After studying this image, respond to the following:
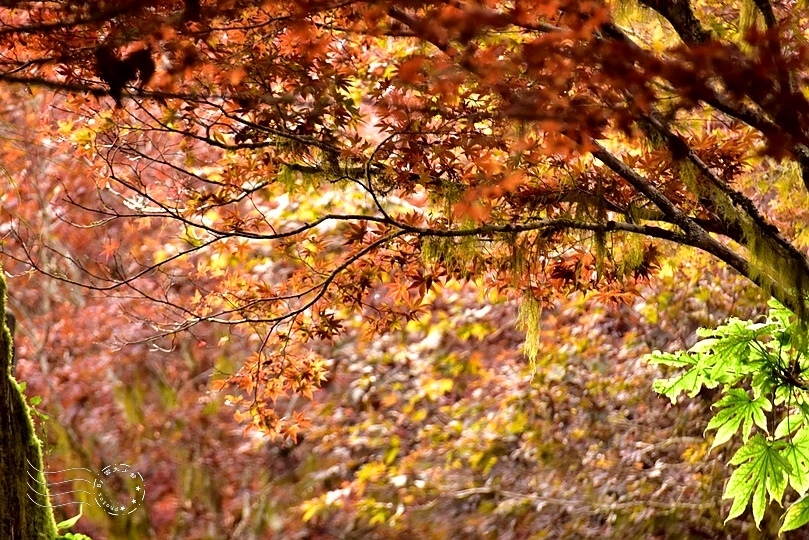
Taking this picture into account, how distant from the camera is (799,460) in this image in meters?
2.95

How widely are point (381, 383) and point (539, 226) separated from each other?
5.49 meters

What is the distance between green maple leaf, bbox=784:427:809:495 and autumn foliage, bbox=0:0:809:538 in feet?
1.63

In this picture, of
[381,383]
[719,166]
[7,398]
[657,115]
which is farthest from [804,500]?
[381,383]

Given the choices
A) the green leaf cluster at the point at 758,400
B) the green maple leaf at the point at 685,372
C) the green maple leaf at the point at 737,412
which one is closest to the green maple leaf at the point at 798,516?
the green leaf cluster at the point at 758,400

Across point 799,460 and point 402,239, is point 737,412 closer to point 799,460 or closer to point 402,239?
point 799,460

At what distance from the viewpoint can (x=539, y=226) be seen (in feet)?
9.35

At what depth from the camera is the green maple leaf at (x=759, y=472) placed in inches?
113

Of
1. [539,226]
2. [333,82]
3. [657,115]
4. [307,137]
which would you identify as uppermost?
[333,82]

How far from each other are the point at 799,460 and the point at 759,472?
180mm

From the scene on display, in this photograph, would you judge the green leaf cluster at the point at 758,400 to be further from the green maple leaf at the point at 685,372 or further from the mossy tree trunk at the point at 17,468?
the mossy tree trunk at the point at 17,468

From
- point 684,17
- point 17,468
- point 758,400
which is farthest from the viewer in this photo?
point 17,468

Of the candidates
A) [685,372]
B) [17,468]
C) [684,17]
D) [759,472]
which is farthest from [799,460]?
[17,468]

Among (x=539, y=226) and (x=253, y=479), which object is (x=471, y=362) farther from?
(x=539, y=226)

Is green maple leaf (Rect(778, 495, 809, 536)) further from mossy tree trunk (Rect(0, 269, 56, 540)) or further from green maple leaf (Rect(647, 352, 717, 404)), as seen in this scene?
mossy tree trunk (Rect(0, 269, 56, 540))
